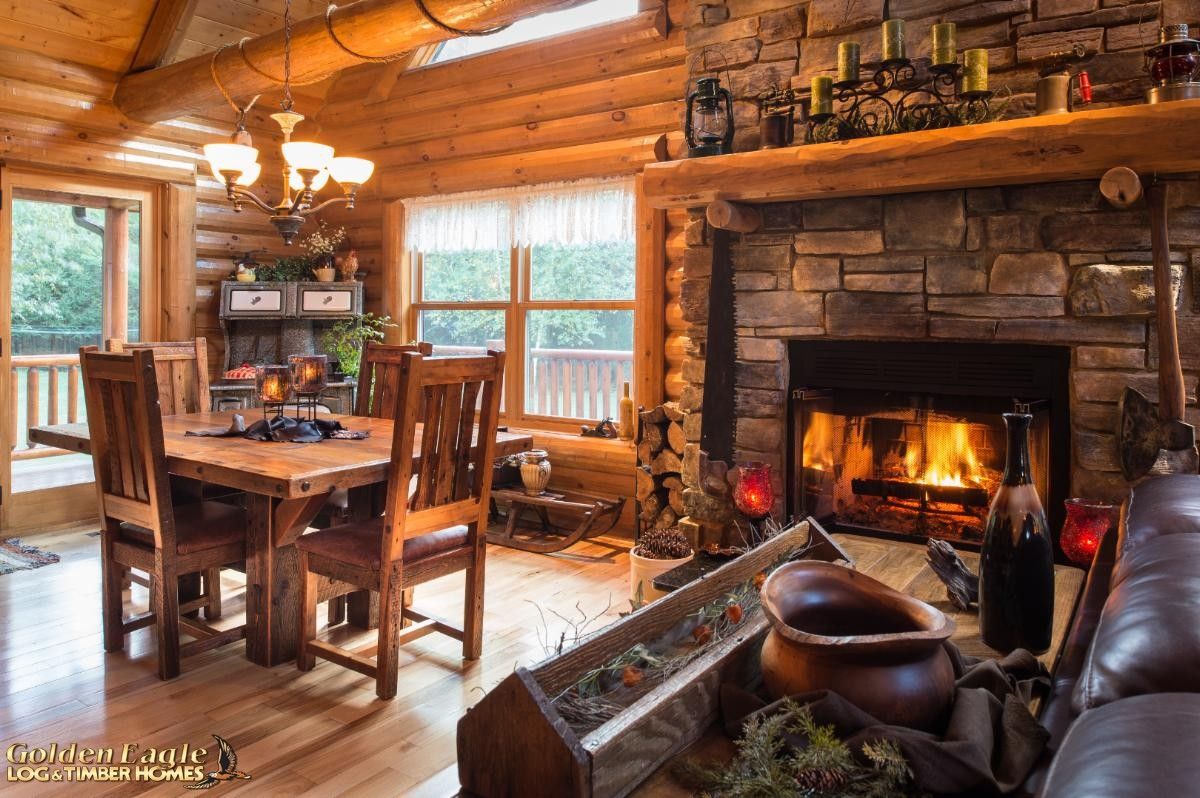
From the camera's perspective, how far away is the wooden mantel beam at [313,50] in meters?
3.49

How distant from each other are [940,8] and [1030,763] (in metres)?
2.85

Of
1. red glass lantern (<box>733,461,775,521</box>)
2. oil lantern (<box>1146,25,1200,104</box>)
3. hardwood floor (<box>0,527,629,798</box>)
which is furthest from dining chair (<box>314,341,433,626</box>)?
oil lantern (<box>1146,25,1200,104</box>)

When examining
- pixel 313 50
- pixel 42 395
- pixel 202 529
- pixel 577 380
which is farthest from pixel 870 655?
pixel 42 395

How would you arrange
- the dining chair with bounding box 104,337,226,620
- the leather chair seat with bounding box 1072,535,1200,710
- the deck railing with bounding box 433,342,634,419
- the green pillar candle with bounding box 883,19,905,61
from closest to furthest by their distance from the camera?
the leather chair seat with bounding box 1072,535,1200,710 < the green pillar candle with bounding box 883,19,905,61 < the dining chair with bounding box 104,337,226,620 < the deck railing with bounding box 433,342,634,419

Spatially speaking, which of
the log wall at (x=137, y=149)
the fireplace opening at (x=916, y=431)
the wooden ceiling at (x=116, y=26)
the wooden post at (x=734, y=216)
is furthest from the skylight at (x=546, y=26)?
the fireplace opening at (x=916, y=431)

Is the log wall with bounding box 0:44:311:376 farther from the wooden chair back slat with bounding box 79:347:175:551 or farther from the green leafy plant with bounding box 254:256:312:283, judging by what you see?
the wooden chair back slat with bounding box 79:347:175:551

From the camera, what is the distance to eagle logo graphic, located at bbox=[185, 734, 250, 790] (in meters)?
2.26

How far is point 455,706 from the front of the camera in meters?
2.73

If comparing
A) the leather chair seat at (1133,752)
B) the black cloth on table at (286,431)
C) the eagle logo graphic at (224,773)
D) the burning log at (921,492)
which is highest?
the black cloth on table at (286,431)

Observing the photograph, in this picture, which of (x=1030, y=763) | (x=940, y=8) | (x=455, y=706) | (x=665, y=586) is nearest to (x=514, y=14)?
(x=940, y=8)

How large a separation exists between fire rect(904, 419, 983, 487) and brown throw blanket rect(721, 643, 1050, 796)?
2.37 meters

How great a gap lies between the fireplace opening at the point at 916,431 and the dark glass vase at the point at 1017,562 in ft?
5.61

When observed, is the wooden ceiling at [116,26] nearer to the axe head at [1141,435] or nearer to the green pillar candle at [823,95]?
the green pillar candle at [823,95]

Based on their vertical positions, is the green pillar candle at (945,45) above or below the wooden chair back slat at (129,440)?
above
